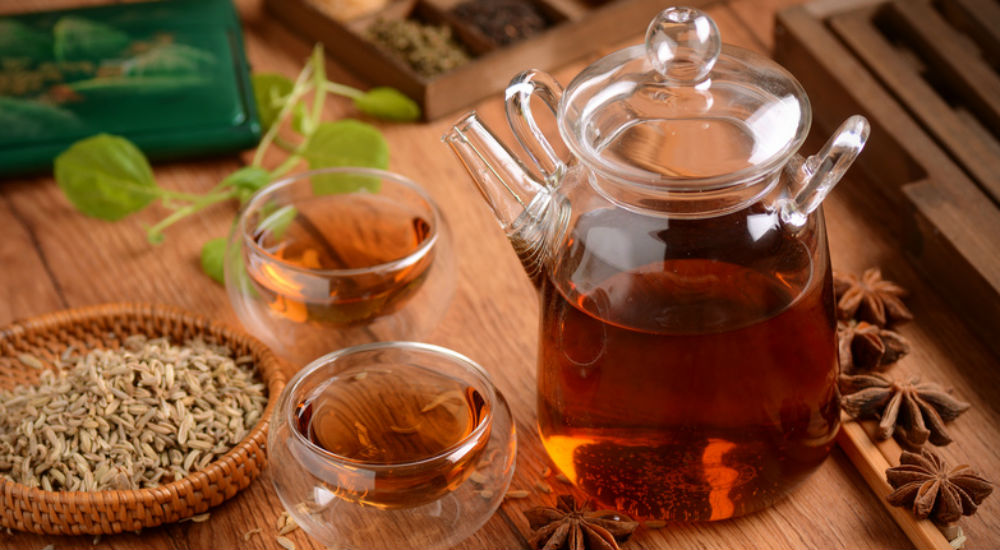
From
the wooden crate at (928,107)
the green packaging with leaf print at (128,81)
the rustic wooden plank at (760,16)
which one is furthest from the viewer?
the rustic wooden plank at (760,16)

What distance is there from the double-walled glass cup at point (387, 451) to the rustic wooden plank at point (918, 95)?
642mm

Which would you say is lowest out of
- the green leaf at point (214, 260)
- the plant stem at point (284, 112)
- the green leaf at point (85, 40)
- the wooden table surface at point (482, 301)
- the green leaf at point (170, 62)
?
the wooden table surface at point (482, 301)

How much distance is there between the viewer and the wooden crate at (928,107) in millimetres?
1121

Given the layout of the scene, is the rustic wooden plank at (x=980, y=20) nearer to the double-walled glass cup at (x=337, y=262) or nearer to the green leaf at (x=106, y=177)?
the double-walled glass cup at (x=337, y=262)

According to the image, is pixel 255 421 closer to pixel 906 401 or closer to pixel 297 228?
pixel 297 228

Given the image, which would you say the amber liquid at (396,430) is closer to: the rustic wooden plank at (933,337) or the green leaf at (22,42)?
the rustic wooden plank at (933,337)

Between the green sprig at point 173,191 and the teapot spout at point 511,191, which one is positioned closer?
the teapot spout at point 511,191

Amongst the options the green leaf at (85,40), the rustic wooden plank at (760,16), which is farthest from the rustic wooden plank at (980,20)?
the green leaf at (85,40)

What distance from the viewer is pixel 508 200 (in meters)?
0.89

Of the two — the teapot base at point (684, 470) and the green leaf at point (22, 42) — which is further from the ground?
the green leaf at point (22, 42)

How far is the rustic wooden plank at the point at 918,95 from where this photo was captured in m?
1.21

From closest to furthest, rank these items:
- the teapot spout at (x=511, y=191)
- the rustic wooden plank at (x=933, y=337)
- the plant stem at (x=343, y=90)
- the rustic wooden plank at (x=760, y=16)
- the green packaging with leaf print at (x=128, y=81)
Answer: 1. the teapot spout at (x=511, y=191)
2. the rustic wooden plank at (x=933, y=337)
3. the green packaging with leaf print at (x=128, y=81)
4. the plant stem at (x=343, y=90)
5. the rustic wooden plank at (x=760, y=16)

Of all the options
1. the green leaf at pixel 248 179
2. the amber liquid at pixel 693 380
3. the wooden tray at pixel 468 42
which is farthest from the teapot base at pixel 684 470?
the wooden tray at pixel 468 42

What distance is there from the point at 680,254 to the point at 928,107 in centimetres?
64
